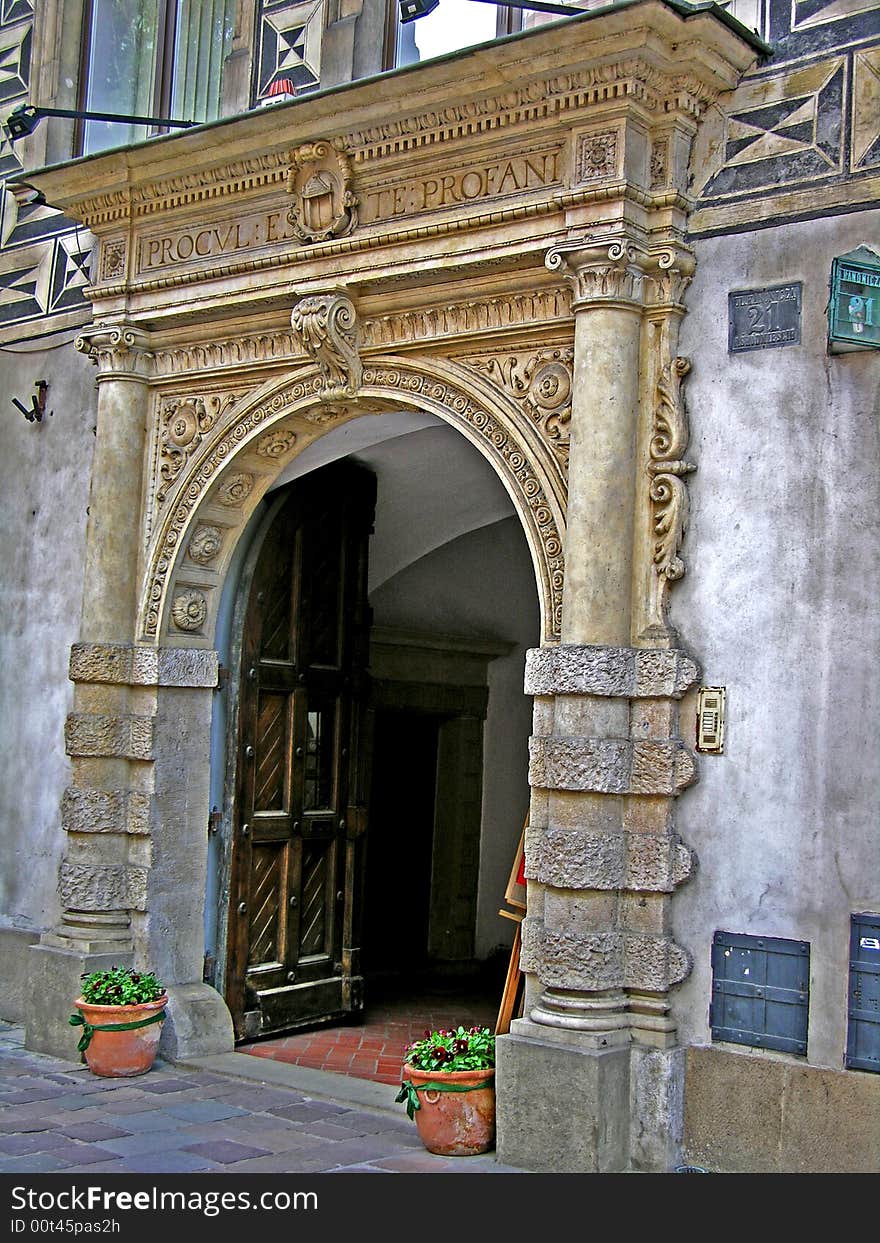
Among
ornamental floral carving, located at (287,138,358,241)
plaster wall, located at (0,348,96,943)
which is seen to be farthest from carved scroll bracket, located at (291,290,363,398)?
plaster wall, located at (0,348,96,943)

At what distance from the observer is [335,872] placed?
823 centimetres

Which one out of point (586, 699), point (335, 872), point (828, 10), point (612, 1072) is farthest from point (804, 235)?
point (335, 872)

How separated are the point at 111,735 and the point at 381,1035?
221 centimetres

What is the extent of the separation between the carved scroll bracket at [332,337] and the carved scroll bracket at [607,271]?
4.23 feet

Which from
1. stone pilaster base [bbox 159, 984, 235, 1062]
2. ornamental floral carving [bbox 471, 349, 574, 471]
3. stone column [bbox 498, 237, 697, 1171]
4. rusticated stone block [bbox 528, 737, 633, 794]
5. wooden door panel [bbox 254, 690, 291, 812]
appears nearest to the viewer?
stone column [bbox 498, 237, 697, 1171]

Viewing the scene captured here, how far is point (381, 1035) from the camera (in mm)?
8094

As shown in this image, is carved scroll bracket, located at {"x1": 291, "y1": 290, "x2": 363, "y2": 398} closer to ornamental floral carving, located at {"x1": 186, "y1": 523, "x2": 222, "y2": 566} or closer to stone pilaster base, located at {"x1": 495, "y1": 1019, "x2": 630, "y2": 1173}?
ornamental floral carving, located at {"x1": 186, "y1": 523, "x2": 222, "y2": 566}

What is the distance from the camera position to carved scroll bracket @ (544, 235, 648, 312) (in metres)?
5.80

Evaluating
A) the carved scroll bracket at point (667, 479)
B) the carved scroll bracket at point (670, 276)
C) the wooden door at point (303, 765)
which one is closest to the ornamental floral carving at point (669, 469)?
the carved scroll bracket at point (667, 479)

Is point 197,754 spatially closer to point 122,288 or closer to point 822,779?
point 122,288

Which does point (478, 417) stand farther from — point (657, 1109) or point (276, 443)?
point (657, 1109)

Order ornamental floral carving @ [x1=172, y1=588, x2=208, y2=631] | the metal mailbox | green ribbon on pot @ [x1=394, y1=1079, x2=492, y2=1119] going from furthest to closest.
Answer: ornamental floral carving @ [x1=172, y1=588, x2=208, y2=631], green ribbon on pot @ [x1=394, y1=1079, x2=492, y2=1119], the metal mailbox

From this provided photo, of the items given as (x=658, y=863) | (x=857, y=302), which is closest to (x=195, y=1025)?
(x=658, y=863)

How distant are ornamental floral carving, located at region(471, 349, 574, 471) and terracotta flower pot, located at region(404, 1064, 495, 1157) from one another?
2445 millimetres
